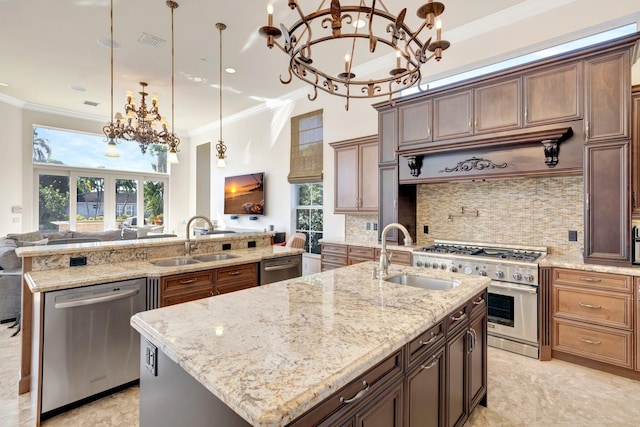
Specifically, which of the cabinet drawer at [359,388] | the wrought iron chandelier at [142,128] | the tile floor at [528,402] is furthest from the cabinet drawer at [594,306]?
the wrought iron chandelier at [142,128]

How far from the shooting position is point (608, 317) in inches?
104

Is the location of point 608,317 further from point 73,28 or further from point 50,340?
point 73,28

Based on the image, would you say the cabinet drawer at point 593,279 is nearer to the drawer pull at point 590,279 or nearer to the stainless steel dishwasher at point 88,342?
the drawer pull at point 590,279

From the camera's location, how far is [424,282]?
224 centimetres

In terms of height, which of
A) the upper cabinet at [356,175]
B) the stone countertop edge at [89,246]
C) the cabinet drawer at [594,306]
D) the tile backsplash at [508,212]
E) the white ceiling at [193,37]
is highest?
the white ceiling at [193,37]

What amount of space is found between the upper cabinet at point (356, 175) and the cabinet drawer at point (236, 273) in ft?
6.69

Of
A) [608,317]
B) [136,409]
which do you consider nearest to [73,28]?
[136,409]

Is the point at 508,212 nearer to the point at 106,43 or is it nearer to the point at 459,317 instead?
the point at 459,317

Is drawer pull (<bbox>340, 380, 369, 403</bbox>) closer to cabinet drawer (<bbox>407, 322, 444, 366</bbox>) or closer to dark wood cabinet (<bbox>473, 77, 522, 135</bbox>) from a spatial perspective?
cabinet drawer (<bbox>407, 322, 444, 366</bbox>)

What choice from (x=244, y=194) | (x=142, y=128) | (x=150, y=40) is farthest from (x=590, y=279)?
(x=244, y=194)

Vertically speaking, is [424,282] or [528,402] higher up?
[424,282]

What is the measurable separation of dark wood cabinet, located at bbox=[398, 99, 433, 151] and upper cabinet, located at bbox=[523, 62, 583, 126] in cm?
103

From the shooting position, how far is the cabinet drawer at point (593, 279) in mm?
2590

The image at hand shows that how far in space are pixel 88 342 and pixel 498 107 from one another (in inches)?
167
